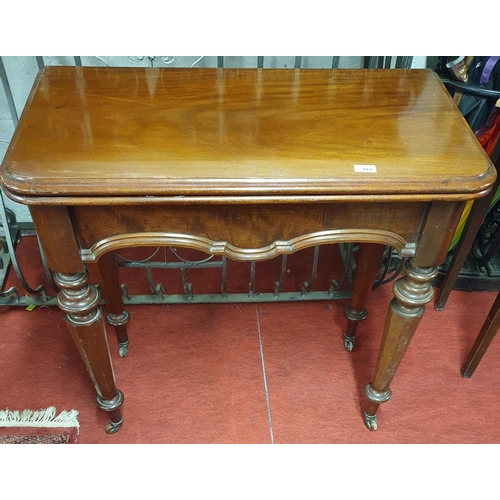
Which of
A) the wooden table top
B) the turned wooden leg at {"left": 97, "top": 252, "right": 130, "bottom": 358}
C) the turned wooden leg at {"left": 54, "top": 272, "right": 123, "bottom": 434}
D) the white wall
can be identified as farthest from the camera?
the white wall

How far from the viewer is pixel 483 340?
1.60 metres

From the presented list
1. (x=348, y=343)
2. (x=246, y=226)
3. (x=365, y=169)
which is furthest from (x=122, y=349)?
(x=365, y=169)

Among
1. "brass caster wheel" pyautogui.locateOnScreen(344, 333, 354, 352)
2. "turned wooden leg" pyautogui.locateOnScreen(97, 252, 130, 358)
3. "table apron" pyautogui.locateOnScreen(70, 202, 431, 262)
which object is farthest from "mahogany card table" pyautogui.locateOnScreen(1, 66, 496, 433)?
"brass caster wheel" pyautogui.locateOnScreen(344, 333, 354, 352)

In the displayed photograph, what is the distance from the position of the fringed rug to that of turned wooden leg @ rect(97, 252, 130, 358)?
0.83ft

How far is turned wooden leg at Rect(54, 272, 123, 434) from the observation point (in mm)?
1128

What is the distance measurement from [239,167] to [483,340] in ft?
3.29

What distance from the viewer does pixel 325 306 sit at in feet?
6.27

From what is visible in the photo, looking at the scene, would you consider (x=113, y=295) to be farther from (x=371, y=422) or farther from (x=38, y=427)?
(x=371, y=422)

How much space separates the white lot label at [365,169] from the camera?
38.8 inches

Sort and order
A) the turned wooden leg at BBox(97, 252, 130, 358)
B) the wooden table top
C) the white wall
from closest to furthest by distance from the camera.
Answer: the wooden table top → the turned wooden leg at BBox(97, 252, 130, 358) → the white wall

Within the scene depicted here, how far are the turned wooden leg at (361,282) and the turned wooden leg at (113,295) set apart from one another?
0.67 m

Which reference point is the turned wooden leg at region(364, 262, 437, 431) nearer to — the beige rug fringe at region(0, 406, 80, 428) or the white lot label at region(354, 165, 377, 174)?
the white lot label at region(354, 165, 377, 174)

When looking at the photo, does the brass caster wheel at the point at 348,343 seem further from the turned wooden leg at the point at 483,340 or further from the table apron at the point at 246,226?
the table apron at the point at 246,226
